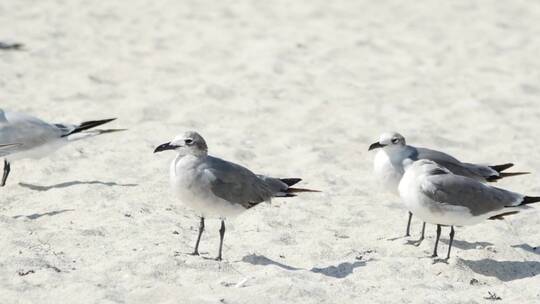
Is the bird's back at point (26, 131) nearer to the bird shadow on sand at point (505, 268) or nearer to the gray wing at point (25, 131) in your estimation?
the gray wing at point (25, 131)

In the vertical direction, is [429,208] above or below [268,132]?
above

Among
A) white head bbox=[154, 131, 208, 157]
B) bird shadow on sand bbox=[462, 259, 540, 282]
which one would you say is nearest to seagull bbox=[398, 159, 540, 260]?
bird shadow on sand bbox=[462, 259, 540, 282]

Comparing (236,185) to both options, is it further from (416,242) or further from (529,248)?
(529,248)

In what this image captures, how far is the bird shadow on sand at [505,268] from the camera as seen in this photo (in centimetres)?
619

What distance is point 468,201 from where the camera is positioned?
245 inches

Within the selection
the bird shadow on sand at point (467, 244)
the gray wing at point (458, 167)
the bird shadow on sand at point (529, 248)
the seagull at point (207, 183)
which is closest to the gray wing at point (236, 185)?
the seagull at point (207, 183)

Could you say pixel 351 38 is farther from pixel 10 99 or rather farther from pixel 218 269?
pixel 218 269

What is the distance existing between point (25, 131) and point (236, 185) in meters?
2.31

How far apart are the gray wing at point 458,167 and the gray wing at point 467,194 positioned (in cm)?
44

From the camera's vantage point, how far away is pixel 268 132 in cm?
906

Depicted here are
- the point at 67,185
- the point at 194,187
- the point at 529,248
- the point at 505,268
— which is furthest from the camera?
the point at 67,185

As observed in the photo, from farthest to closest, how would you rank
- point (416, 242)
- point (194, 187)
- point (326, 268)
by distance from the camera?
1. point (416, 242)
2. point (326, 268)
3. point (194, 187)

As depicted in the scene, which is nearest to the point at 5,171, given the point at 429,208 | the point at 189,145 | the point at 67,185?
the point at 67,185

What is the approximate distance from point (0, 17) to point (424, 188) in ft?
26.1
